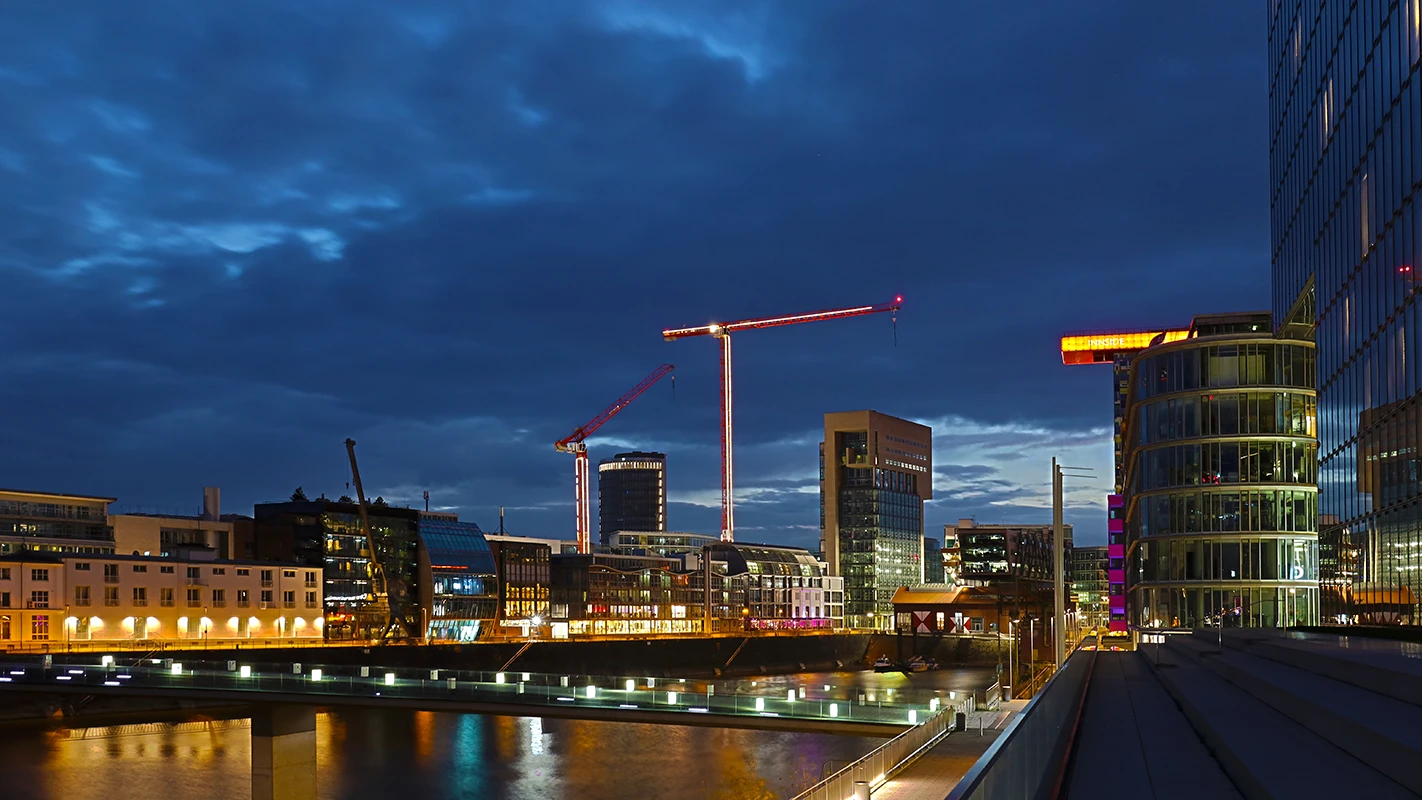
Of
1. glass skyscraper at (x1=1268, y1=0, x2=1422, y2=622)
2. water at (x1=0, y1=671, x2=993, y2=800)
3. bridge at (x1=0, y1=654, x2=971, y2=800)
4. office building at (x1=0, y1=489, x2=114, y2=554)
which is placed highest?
glass skyscraper at (x1=1268, y1=0, x2=1422, y2=622)

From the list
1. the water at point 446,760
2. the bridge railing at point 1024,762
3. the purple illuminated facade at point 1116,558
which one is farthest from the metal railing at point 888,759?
the purple illuminated facade at point 1116,558

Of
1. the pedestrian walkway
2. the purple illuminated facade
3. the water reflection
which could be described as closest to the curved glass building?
the water reflection

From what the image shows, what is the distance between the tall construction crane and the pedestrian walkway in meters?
122

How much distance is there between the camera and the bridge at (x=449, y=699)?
53094 mm

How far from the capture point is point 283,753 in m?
61.9

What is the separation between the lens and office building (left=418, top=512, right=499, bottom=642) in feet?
573

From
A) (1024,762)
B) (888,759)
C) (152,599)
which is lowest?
(152,599)

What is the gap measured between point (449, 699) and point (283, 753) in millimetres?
8281

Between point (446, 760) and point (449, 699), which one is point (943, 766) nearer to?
point (449, 699)

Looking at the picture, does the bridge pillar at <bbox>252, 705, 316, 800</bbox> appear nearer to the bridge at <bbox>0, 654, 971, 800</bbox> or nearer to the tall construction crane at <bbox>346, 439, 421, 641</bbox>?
the bridge at <bbox>0, 654, 971, 800</bbox>

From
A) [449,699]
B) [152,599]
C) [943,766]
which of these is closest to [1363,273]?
[943,766]

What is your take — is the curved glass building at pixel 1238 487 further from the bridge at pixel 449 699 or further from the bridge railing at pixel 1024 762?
the bridge railing at pixel 1024 762

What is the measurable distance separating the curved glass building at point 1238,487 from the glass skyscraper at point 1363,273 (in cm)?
2729

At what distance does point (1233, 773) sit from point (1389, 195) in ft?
89.8
